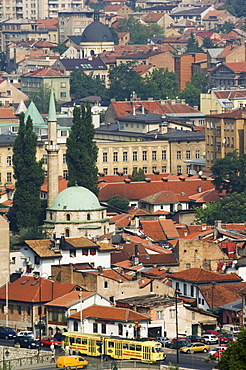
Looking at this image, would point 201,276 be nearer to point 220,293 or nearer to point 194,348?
point 220,293

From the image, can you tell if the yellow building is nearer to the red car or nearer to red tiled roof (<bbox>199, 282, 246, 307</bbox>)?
red tiled roof (<bbox>199, 282, 246, 307</bbox>)

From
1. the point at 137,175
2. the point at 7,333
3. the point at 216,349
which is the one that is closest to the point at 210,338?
the point at 216,349

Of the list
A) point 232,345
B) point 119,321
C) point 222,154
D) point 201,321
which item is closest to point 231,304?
point 201,321

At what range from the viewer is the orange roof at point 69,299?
110m

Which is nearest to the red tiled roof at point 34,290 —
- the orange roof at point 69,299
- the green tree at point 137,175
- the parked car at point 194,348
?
the orange roof at point 69,299

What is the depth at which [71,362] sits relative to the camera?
91.9m

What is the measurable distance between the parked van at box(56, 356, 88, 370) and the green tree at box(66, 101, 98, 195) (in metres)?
60.2

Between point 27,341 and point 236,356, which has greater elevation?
point 236,356

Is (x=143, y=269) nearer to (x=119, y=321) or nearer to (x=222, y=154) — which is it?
(x=119, y=321)

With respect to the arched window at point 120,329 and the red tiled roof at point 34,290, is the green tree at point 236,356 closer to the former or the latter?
the arched window at point 120,329

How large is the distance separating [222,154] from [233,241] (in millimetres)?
54895

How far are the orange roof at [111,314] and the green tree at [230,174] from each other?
197 feet

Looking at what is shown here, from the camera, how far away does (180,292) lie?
118m

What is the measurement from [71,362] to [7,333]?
55.9 feet
